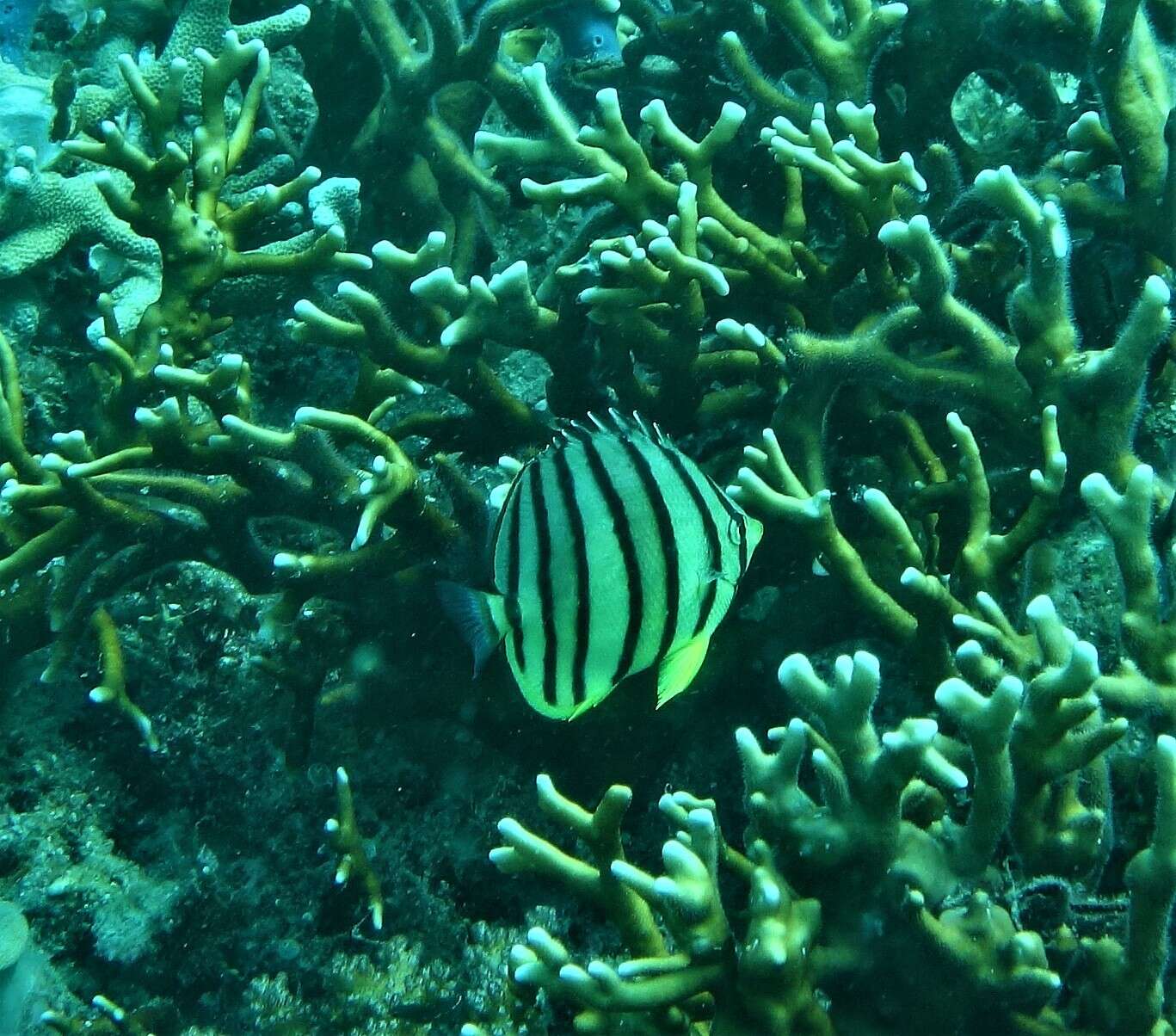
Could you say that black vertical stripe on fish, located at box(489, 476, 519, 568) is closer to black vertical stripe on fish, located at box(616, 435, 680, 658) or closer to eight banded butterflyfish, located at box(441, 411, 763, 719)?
eight banded butterflyfish, located at box(441, 411, 763, 719)

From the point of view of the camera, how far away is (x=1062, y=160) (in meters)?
2.69

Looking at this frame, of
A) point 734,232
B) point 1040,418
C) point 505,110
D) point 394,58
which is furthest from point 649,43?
point 1040,418

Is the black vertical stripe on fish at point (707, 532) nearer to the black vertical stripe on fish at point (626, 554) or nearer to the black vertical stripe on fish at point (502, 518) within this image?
the black vertical stripe on fish at point (626, 554)

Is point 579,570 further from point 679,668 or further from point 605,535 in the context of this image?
point 679,668

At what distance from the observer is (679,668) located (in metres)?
1.51

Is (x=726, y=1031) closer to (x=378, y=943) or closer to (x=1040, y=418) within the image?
(x=378, y=943)

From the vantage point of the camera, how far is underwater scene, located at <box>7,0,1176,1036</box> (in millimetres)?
1817

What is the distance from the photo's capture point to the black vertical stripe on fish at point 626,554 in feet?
4.43

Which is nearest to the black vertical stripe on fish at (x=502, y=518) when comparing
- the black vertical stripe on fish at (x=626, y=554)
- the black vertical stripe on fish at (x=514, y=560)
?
the black vertical stripe on fish at (x=514, y=560)

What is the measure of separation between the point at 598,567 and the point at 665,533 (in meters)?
0.11

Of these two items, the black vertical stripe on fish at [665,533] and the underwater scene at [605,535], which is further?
the underwater scene at [605,535]

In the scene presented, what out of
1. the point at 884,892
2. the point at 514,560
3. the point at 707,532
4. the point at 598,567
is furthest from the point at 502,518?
the point at 884,892

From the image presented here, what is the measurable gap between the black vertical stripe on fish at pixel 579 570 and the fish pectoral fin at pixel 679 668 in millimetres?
196

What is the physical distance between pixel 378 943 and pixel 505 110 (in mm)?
3061
